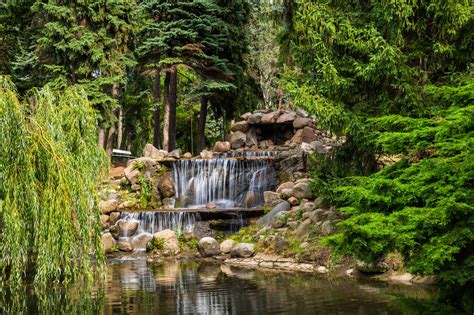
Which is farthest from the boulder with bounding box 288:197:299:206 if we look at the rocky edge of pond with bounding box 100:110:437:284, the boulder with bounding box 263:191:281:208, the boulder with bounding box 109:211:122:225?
the boulder with bounding box 109:211:122:225

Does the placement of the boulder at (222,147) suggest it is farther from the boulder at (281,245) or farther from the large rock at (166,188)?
the boulder at (281,245)

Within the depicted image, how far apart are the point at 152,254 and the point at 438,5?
12.2m

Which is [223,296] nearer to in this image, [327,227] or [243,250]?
[327,227]

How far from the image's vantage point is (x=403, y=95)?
47.8 ft

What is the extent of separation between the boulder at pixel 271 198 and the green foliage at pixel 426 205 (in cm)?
1023

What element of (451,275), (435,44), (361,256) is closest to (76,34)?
(435,44)

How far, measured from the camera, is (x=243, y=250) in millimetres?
17906

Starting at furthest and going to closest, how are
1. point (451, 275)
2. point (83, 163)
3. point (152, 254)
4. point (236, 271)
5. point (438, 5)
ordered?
point (152, 254) < point (236, 271) < point (438, 5) < point (83, 163) < point (451, 275)

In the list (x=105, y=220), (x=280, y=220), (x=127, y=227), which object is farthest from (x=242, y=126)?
(x=280, y=220)

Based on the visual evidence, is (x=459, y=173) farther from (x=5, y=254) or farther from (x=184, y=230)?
(x=184, y=230)

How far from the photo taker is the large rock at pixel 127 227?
21359 mm

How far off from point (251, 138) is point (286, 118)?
201 centimetres

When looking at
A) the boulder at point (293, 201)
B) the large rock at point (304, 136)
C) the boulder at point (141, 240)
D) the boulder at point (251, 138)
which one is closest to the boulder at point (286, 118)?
the large rock at point (304, 136)

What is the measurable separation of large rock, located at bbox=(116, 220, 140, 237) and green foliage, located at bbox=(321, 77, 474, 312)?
12.4 m
